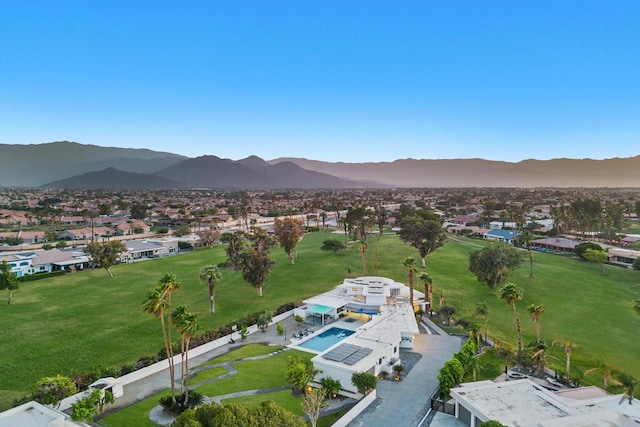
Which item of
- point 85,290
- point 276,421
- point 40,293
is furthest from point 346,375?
point 40,293

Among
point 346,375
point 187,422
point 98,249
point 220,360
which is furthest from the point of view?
point 98,249

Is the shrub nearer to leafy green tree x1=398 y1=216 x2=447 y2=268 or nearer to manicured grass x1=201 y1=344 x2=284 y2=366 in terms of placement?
manicured grass x1=201 y1=344 x2=284 y2=366

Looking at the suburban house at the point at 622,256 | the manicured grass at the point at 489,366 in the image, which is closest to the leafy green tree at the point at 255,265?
the manicured grass at the point at 489,366

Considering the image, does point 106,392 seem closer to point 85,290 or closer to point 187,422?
point 187,422

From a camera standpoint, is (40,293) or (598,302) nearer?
(598,302)

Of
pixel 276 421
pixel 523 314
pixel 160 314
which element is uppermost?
pixel 160 314

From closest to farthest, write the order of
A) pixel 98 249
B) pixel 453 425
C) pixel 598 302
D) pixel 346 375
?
pixel 453 425
pixel 346 375
pixel 598 302
pixel 98 249

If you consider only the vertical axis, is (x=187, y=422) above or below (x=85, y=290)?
above
